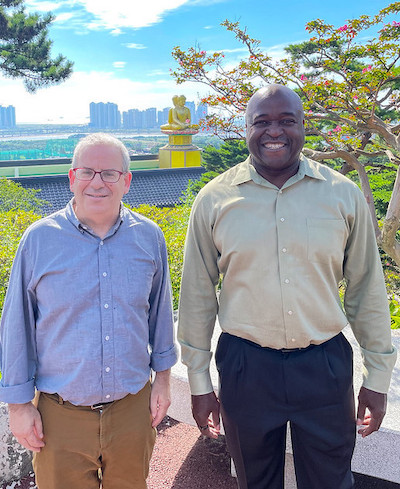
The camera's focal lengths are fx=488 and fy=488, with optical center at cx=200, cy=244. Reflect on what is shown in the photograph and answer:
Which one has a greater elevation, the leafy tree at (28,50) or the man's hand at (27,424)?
the leafy tree at (28,50)

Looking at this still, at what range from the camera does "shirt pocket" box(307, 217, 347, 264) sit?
1621mm

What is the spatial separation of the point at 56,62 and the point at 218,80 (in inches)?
271

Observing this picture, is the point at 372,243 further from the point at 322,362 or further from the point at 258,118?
the point at 258,118

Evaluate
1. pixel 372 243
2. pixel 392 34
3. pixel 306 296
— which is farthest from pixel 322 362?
pixel 392 34

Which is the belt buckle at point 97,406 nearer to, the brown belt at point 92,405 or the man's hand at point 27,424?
the brown belt at point 92,405

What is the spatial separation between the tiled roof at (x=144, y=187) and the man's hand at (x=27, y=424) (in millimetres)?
12175

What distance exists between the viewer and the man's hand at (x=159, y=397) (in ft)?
5.68

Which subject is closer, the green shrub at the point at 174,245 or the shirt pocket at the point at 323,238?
the shirt pocket at the point at 323,238

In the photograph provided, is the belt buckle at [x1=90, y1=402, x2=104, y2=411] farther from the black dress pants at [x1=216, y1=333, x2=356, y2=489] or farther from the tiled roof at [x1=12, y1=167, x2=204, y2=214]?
the tiled roof at [x1=12, y1=167, x2=204, y2=214]

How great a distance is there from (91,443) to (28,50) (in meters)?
10.4

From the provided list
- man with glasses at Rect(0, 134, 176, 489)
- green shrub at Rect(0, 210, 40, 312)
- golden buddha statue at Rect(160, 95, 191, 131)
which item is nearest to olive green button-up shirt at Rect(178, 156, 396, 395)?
man with glasses at Rect(0, 134, 176, 489)

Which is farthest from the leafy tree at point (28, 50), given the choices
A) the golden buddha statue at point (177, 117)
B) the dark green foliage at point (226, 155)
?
the golden buddha statue at point (177, 117)

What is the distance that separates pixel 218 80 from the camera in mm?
5137

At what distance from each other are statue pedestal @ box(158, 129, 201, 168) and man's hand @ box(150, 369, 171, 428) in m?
17.8
